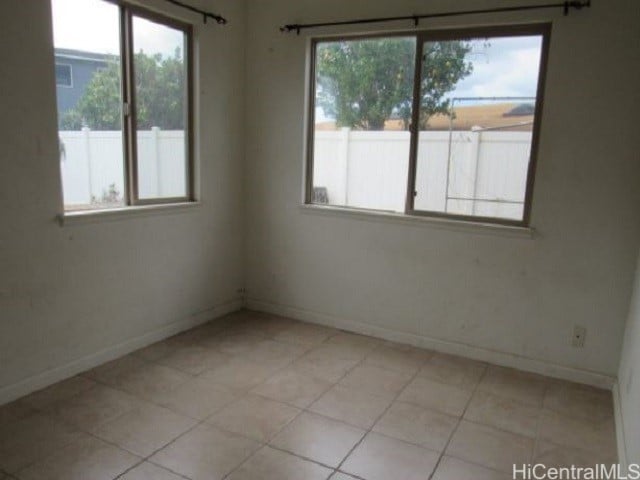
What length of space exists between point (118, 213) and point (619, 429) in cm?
288

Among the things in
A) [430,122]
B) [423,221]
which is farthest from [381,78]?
[423,221]

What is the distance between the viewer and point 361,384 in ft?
9.27

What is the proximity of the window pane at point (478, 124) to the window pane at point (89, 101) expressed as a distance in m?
1.89

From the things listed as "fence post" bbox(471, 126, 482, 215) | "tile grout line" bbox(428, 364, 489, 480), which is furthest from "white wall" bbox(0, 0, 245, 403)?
"tile grout line" bbox(428, 364, 489, 480)

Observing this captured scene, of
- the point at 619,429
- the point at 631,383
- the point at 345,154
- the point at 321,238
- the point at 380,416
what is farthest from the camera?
the point at 321,238

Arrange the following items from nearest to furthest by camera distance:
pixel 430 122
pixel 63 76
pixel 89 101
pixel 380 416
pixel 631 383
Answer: pixel 631 383 < pixel 380 416 < pixel 63 76 < pixel 89 101 < pixel 430 122

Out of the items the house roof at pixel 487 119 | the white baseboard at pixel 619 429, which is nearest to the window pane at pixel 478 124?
the house roof at pixel 487 119

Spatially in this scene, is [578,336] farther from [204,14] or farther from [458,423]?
[204,14]

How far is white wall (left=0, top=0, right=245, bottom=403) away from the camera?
2379 mm

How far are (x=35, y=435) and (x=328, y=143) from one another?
8.17 feet

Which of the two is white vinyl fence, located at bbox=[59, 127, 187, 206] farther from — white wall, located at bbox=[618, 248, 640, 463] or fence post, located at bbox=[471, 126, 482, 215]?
white wall, located at bbox=[618, 248, 640, 463]

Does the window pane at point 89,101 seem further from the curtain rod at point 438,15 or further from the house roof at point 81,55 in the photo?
the curtain rod at point 438,15

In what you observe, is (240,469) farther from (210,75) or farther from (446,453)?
(210,75)

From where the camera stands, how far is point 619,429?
235cm
